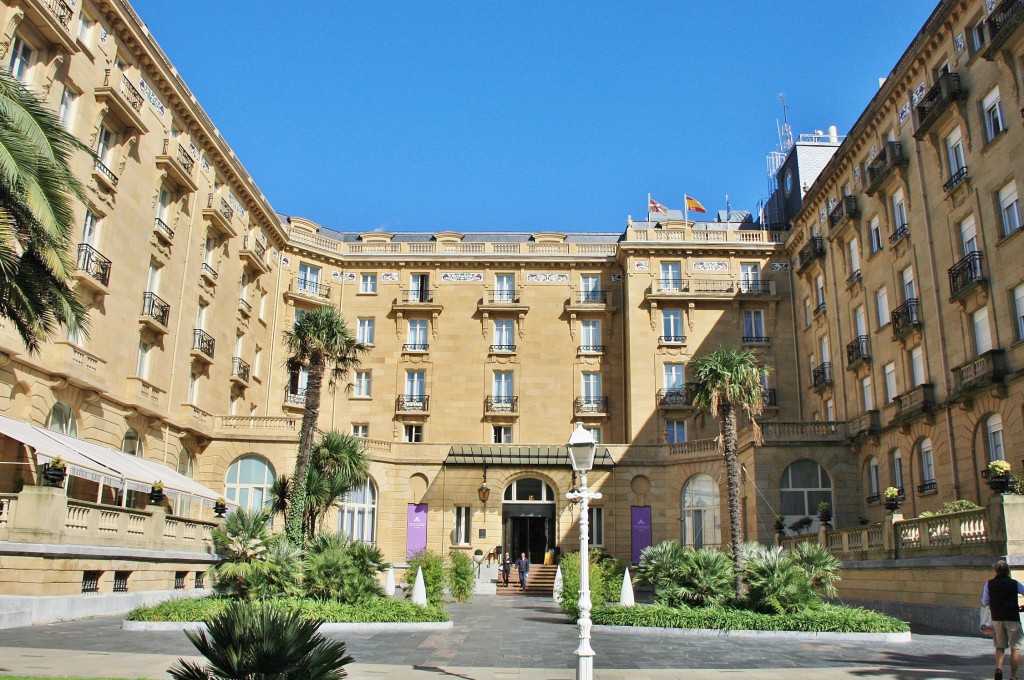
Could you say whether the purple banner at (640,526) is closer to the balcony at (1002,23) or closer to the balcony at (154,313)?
the balcony at (154,313)

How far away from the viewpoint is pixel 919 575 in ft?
72.0

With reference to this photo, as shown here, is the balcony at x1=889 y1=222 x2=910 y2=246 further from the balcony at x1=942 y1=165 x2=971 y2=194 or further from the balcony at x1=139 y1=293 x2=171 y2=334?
the balcony at x1=139 y1=293 x2=171 y2=334

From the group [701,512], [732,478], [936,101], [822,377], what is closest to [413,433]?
[701,512]

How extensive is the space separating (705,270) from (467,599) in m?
22.4

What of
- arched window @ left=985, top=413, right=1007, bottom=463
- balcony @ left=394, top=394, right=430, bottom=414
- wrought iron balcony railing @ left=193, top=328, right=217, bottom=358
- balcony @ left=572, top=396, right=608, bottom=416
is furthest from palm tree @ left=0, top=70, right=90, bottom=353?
balcony @ left=572, top=396, right=608, bottom=416

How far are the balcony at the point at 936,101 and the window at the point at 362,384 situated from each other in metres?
27.6

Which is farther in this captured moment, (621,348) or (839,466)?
(621,348)

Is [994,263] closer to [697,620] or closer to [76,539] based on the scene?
[697,620]

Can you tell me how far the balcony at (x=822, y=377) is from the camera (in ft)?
124

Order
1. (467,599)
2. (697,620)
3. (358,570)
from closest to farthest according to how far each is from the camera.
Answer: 1. (697,620)
2. (358,570)
3. (467,599)

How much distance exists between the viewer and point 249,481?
35.7 m

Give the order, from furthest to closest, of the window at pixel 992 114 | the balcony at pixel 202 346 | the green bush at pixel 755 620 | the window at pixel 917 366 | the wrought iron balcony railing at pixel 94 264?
the balcony at pixel 202 346, the window at pixel 917 366, the wrought iron balcony railing at pixel 94 264, the window at pixel 992 114, the green bush at pixel 755 620

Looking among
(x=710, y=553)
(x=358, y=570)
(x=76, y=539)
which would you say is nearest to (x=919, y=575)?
(x=710, y=553)

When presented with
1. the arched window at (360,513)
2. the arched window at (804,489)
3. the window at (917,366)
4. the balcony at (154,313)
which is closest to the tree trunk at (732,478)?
the arched window at (804,489)
